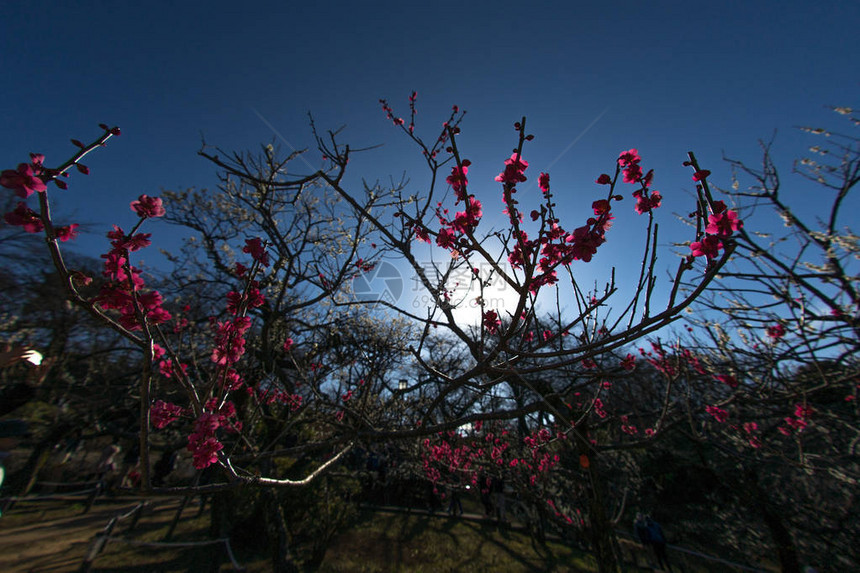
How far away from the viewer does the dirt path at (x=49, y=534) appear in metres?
6.47

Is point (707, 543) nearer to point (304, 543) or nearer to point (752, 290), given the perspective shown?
Result: point (752, 290)

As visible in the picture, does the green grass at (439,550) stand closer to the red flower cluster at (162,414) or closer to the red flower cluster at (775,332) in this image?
the red flower cluster at (162,414)

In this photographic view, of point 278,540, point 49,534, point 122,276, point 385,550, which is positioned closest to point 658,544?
point 385,550

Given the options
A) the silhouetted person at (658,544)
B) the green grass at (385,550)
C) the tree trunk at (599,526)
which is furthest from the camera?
the silhouetted person at (658,544)

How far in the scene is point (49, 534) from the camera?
8.14 meters

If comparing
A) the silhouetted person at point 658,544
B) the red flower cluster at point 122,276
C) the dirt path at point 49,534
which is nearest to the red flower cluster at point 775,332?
the red flower cluster at point 122,276

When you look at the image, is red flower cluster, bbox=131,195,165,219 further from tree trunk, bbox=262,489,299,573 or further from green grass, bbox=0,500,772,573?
green grass, bbox=0,500,772,573

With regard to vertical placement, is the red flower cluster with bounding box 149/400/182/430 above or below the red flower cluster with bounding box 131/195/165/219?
below

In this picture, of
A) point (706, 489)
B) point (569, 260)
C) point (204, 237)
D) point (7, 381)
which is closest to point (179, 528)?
point (7, 381)

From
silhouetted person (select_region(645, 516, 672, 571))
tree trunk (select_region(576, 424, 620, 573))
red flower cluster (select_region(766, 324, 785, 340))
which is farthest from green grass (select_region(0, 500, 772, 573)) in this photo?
red flower cluster (select_region(766, 324, 785, 340))

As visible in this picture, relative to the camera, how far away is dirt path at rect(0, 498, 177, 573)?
21.2ft

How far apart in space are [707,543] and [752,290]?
1156 cm

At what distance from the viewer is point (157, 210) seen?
166 centimetres

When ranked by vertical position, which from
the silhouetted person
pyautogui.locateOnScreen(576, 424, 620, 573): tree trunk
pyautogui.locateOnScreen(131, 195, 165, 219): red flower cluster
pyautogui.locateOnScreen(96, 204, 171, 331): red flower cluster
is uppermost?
pyautogui.locateOnScreen(131, 195, 165, 219): red flower cluster
